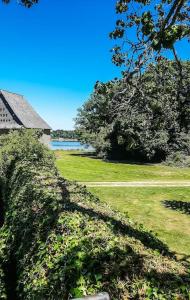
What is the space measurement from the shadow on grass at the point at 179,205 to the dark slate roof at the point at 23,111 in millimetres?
27562

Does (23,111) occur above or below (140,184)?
above

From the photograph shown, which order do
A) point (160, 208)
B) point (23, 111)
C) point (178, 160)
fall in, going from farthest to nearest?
1. point (23, 111)
2. point (178, 160)
3. point (160, 208)

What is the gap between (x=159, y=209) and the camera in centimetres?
1756

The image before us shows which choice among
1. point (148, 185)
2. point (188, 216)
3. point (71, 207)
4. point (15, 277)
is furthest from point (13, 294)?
point (148, 185)

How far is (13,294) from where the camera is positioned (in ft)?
25.5

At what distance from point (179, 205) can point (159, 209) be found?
1469 mm

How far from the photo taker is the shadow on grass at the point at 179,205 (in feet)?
56.3

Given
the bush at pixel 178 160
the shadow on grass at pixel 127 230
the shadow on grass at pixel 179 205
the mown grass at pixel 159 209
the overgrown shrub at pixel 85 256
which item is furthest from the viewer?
the bush at pixel 178 160

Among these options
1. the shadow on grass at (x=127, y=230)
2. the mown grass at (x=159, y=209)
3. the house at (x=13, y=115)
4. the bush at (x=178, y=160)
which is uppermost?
the house at (x=13, y=115)

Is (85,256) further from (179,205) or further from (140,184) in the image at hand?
(140,184)

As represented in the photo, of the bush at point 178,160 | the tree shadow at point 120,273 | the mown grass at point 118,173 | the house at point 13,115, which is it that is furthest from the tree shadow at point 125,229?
the house at point 13,115

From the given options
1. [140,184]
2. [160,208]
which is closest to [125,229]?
[160,208]

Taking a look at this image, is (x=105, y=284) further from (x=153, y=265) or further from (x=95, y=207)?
(x=95, y=207)

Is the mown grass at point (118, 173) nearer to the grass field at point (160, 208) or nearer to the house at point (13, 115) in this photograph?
the grass field at point (160, 208)
